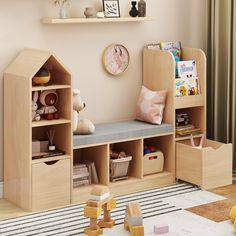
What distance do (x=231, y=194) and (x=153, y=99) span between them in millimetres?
846

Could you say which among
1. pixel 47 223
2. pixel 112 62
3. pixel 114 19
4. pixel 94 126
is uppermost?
pixel 114 19

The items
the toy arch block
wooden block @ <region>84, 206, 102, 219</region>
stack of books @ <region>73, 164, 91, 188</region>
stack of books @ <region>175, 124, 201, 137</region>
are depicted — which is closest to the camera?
wooden block @ <region>84, 206, 102, 219</region>

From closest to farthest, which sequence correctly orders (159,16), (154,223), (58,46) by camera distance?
(154,223), (58,46), (159,16)

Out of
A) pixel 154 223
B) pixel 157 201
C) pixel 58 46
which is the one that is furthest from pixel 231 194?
pixel 58 46

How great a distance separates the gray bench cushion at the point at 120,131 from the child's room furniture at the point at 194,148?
6.7 inches

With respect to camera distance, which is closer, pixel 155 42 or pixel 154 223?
pixel 154 223

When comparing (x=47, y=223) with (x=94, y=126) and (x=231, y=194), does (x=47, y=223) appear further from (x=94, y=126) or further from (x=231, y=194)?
(x=231, y=194)

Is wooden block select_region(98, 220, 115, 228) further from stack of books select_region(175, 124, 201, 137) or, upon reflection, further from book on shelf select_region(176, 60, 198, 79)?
book on shelf select_region(176, 60, 198, 79)

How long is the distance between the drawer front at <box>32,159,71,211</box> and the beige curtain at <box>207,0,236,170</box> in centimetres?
141

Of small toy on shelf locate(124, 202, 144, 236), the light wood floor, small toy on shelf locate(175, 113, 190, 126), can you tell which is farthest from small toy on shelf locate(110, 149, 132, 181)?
small toy on shelf locate(124, 202, 144, 236)

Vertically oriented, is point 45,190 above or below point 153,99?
Answer: below

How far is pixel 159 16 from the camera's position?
4.81m

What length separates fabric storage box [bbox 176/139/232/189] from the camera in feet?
14.5

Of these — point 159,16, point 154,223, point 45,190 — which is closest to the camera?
point 154,223
